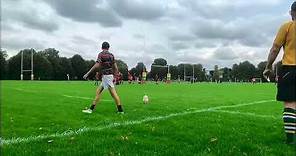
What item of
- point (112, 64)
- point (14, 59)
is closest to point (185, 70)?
point (14, 59)

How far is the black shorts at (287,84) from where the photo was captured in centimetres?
680

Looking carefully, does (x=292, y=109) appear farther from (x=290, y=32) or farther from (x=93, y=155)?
(x=93, y=155)

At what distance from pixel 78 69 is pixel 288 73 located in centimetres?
13539

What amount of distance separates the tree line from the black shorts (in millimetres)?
75238

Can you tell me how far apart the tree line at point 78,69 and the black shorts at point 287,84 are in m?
75.2

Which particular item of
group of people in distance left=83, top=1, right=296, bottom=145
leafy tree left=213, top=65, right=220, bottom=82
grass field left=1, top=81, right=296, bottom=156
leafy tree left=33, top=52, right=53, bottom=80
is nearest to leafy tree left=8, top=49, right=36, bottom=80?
leafy tree left=33, top=52, right=53, bottom=80

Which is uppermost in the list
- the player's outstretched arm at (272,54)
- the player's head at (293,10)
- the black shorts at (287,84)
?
the player's head at (293,10)

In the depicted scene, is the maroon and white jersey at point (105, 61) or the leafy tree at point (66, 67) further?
the leafy tree at point (66, 67)

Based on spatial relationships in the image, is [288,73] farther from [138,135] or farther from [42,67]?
[42,67]

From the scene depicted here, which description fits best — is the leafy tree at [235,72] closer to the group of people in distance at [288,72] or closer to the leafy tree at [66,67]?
the leafy tree at [66,67]

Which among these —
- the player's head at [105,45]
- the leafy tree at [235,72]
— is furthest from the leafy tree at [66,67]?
the player's head at [105,45]

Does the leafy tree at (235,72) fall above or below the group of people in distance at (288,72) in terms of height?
above

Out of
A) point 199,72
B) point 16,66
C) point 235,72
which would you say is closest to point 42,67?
point 16,66

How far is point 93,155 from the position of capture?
5.76 meters
